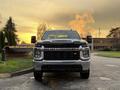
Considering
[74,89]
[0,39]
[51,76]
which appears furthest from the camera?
[0,39]

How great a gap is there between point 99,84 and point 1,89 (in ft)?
11.2

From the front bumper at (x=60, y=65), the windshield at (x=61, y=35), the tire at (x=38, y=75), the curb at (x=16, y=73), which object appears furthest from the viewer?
the windshield at (x=61, y=35)

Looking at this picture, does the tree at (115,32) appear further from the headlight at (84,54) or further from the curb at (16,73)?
the headlight at (84,54)

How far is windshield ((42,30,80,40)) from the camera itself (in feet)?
51.8

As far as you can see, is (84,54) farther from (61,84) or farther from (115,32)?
(115,32)

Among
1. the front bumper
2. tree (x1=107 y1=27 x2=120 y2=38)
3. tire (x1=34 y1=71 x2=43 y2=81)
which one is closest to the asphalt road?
tire (x1=34 y1=71 x2=43 y2=81)

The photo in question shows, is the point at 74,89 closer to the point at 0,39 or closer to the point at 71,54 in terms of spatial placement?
the point at 71,54

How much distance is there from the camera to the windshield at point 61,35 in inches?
622

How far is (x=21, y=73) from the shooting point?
16.4 meters

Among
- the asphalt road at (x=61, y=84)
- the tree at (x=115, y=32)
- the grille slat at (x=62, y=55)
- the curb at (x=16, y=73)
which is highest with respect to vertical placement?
the tree at (x=115, y=32)

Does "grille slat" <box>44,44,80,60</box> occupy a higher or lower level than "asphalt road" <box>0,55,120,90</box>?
higher

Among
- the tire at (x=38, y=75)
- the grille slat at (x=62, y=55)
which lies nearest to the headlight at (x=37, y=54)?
the grille slat at (x=62, y=55)

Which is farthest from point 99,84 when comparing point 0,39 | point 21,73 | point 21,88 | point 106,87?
point 0,39

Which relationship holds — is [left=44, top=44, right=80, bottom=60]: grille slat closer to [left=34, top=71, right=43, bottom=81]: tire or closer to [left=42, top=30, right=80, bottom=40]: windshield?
[left=34, top=71, right=43, bottom=81]: tire
